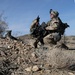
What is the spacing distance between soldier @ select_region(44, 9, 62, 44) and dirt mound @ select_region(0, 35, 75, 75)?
58 cm

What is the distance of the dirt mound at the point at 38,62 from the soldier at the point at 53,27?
0.58m

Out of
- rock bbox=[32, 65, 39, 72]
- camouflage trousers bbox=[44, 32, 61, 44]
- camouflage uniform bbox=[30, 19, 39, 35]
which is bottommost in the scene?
rock bbox=[32, 65, 39, 72]

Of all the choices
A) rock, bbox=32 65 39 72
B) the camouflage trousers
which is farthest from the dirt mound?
the camouflage trousers

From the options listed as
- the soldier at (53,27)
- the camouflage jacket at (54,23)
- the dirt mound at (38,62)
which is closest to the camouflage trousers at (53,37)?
the soldier at (53,27)

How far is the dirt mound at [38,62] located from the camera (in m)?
9.97

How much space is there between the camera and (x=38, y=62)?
35.2 feet

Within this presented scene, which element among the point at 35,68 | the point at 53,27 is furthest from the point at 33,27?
the point at 35,68

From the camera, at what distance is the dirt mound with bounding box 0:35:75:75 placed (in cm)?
997

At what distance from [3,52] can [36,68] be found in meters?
1.66

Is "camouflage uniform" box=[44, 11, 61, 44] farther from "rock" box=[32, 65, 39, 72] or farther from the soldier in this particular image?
"rock" box=[32, 65, 39, 72]

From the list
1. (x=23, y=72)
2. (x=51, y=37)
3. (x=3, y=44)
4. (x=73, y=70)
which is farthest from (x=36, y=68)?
(x=3, y=44)

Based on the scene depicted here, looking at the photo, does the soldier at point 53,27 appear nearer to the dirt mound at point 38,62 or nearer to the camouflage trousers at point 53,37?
the camouflage trousers at point 53,37

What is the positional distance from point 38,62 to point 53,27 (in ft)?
5.81

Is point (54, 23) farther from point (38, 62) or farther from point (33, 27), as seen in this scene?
point (38, 62)
